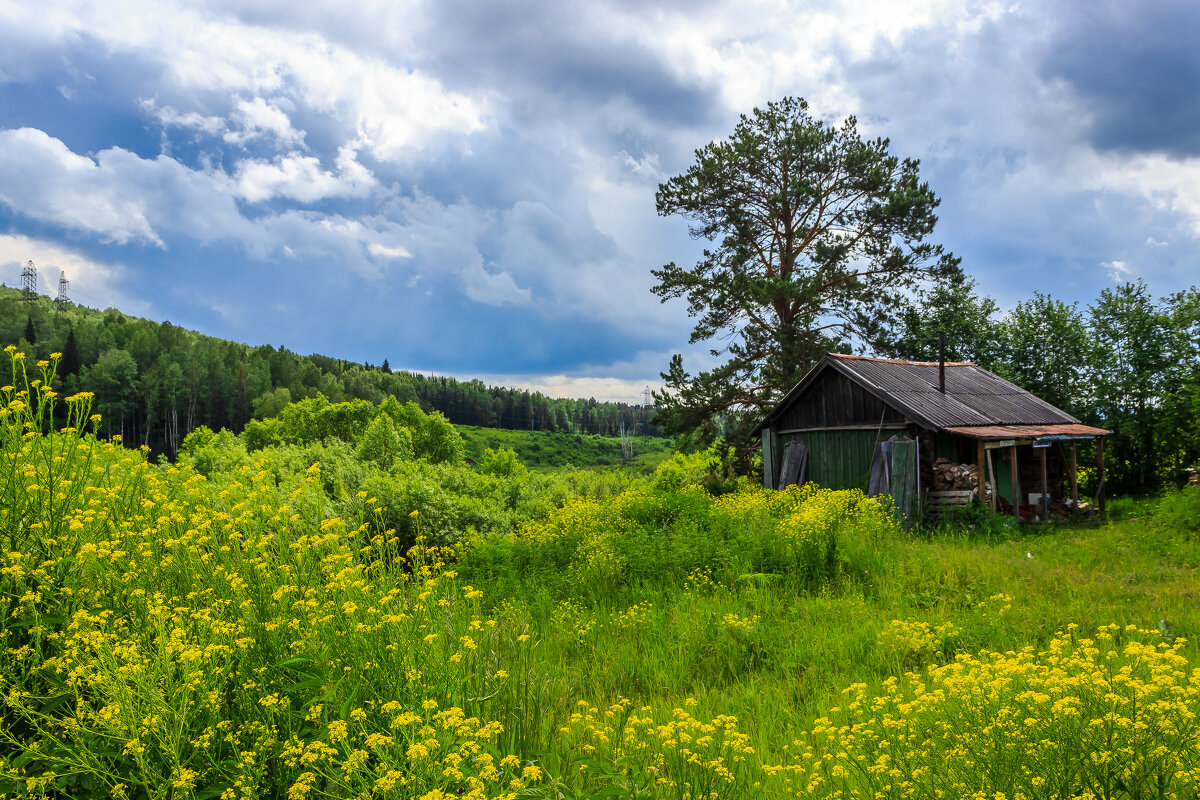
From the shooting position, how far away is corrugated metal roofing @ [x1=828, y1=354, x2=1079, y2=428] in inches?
596

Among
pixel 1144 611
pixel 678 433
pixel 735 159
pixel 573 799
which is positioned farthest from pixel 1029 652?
pixel 735 159

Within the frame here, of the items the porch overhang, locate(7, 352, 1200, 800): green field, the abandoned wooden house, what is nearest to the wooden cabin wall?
the abandoned wooden house

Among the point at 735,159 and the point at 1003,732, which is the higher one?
the point at 735,159

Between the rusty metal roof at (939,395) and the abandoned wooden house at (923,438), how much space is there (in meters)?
0.04

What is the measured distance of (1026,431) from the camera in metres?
15.4

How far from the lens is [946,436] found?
15.5 meters

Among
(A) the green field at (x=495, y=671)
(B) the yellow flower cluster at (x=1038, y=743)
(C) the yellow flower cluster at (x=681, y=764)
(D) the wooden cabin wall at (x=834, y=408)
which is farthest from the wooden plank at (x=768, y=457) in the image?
(C) the yellow flower cluster at (x=681, y=764)

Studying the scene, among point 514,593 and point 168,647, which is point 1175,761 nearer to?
point 168,647

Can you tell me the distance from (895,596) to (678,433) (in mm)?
14220

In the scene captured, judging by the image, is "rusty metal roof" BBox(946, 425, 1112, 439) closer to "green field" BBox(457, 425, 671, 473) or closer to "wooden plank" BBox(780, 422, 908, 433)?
"wooden plank" BBox(780, 422, 908, 433)

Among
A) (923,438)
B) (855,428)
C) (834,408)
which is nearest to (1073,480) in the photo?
(923,438)

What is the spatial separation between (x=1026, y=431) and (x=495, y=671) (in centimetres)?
1609

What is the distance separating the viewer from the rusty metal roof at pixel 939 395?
15.1 metres

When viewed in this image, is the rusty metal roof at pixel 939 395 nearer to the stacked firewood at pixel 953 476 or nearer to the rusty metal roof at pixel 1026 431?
the rusty metal roof at pixel 1026 431
